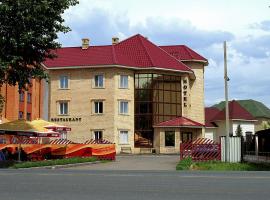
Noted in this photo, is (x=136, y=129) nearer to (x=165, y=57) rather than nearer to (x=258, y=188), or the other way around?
(x=165, y=57)

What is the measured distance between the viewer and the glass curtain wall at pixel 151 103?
188ft

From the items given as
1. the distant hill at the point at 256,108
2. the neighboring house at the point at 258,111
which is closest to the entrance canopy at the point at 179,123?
the neighboring house at the point at 258,111

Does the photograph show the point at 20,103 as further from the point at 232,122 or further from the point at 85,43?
the point at 232,122

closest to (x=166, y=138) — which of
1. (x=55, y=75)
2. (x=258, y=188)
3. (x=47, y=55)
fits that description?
(x=55, y=75)

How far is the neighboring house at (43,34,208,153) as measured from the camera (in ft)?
184

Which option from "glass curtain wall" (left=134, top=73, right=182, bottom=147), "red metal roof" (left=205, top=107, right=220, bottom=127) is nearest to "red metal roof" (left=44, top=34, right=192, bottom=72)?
"glass curtain wall" (left=134, top=73, right=182, bottom=147)

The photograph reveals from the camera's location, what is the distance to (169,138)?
56219mm

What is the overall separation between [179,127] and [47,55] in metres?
29.8

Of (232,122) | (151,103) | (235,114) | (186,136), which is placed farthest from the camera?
(235,114)

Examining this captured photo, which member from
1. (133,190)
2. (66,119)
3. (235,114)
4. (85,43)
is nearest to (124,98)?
(66,119)

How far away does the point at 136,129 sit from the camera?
57.4 metres

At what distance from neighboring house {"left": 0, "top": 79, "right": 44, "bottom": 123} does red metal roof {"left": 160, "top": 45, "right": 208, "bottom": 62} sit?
18.9m

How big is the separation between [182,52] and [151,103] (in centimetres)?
1162

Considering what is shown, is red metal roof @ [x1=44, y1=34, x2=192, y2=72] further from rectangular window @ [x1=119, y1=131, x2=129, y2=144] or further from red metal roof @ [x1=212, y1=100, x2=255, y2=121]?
red metal roof @ [x1=212, y1=100, x2=255, y2=121]
